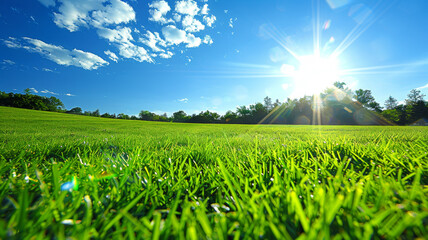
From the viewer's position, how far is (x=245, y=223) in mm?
481

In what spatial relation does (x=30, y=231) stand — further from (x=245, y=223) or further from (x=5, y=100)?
(x=5, y=100)

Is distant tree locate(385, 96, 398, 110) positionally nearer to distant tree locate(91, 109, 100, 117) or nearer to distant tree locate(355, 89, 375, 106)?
distant tree locate(355, 89, 375, 106)

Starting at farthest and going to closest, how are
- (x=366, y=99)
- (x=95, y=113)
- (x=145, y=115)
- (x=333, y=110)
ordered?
(x=145, y=115)
(x=95, y=113)
(x=366, y=99)
(x=333, y=110)

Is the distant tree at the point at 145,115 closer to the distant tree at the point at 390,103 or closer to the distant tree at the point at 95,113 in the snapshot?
the distant tree at the point at 95,113

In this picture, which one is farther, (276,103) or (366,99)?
(276,103)

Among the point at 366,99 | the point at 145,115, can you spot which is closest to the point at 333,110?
the point at 366,99

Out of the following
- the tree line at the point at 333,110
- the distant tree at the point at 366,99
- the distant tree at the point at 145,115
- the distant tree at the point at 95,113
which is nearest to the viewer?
the tree line at the point at 333,110

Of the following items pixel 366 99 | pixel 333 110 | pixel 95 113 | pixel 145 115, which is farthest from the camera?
pixel 145 115

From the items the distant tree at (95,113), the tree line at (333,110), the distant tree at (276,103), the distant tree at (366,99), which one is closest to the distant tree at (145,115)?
the distant tree at (95,113)

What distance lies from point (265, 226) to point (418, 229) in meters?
0.39

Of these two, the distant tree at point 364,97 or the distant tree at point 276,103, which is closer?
the distant tree at point 364,97

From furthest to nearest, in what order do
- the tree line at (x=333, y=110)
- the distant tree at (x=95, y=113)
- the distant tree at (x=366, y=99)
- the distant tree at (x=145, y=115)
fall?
the distant tree at (x=145, y=115), the distant tree at (x=95, y=113), the distant tree at (x=366, y=99), the tree line at (x=333, y=110)

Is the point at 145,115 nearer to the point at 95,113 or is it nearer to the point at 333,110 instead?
the point at 95,113

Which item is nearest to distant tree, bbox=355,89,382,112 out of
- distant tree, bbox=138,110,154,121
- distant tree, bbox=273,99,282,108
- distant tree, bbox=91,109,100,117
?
distant tree, bbox=273,99,282,108
